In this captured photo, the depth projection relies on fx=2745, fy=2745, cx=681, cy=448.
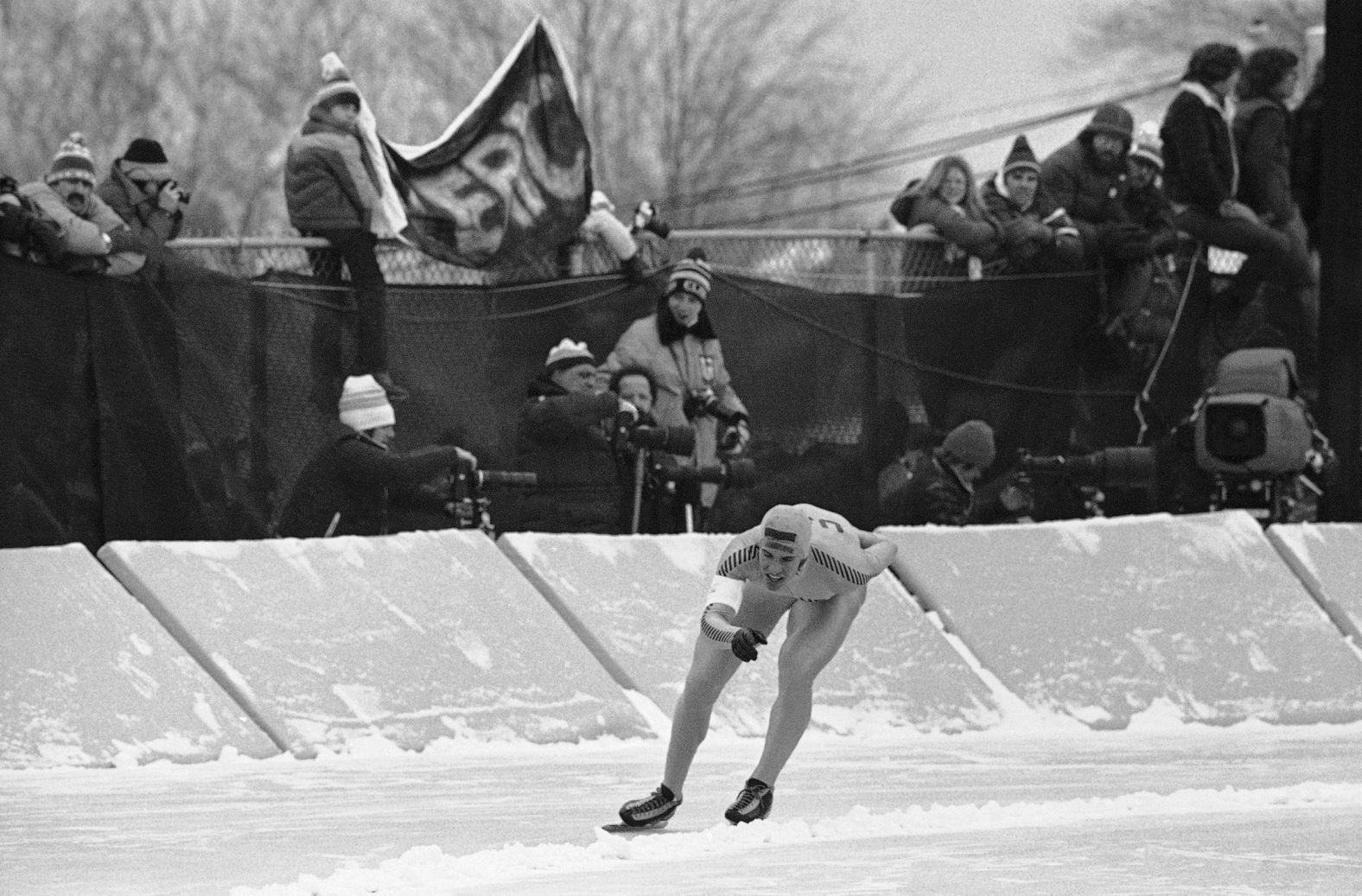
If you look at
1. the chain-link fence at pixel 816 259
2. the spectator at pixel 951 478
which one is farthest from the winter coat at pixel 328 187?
the spectator at pixel 951 478

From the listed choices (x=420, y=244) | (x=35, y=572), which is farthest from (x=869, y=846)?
(x=420, y=244)

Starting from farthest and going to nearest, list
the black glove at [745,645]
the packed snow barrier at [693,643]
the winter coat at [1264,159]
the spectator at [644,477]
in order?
the winter coat at [1264,159] → the spectator at [644,477] → the packed snow barrier at [693,643] → the black glove at [745,645]

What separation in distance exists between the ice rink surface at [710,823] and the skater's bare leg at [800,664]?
268mm

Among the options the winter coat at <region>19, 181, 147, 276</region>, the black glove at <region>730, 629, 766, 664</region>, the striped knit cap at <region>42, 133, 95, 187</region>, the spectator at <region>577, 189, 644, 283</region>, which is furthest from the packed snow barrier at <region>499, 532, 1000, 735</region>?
the black glove at <region>730, 629, 766, 664</region>

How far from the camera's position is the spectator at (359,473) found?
13.0m

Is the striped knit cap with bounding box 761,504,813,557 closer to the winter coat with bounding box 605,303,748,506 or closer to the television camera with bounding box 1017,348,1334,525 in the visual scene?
the winter coat with bounding box 605,303,748,506

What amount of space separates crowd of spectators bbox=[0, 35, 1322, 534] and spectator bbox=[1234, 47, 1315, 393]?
0.04 feet

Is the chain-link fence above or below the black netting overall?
above

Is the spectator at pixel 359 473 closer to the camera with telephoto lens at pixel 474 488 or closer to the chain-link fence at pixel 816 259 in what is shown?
the camera with telephoto lens at pixel 474 488

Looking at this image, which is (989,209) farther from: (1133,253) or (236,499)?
(236,499)

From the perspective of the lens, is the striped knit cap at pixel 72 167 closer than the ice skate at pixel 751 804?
No

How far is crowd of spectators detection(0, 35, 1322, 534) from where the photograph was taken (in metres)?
13.1

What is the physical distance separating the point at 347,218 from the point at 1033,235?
4.44 m

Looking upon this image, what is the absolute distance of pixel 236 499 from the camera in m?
13.0
